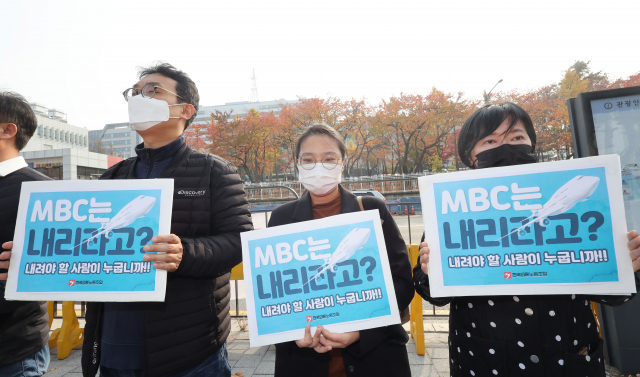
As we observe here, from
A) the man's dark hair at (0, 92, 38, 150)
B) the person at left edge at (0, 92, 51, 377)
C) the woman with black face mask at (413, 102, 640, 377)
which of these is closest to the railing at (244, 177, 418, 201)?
the man's dark hair at (0, 92, 38, 150)

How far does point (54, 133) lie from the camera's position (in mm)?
59094

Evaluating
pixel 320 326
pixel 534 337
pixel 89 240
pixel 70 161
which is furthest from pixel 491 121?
pixel 70 161

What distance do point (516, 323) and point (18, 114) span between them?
313 centimetres

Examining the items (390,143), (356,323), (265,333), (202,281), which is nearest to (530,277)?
(356,323)

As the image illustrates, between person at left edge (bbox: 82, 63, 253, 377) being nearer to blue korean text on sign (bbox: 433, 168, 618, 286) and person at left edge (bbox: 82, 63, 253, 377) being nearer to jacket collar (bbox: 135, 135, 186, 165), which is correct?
jacket collar (bbox: 135, 135, 186, 165)

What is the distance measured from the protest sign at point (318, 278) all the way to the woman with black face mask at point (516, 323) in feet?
0.92

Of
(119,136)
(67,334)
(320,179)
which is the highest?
(119,136)

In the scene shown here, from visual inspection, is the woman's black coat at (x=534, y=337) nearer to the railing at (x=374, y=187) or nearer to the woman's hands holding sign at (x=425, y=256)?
the woman's hands holding sign at (x=425, y=256)

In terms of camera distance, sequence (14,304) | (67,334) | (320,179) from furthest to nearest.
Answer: (67,334) < (320,179) < (14,304)

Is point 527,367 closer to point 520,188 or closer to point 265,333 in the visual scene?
point 520,188

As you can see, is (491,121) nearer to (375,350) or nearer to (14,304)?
(375,350)

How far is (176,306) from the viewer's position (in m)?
1.70

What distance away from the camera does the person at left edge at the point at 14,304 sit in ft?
5.87

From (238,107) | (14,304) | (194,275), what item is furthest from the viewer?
(238,107)
